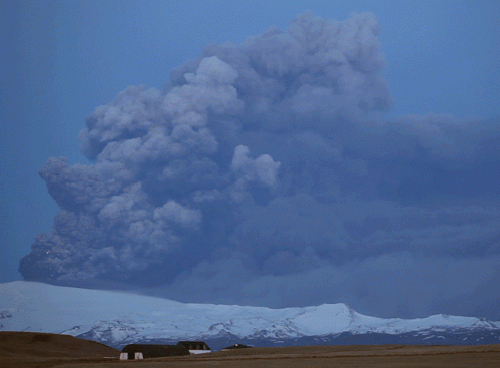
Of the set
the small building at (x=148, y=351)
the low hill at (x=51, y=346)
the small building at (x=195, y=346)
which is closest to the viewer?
the small building at (x=148, y=351)

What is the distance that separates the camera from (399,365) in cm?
2998

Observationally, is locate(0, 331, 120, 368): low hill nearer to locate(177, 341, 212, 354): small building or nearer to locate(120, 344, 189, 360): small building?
locate(120, 344, 189, 360): small building

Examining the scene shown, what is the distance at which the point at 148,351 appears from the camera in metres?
78.4

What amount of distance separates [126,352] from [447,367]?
5686 cm

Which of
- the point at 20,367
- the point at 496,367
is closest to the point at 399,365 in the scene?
the point at 496,367

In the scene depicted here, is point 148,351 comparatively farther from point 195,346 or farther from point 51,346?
point 51,346

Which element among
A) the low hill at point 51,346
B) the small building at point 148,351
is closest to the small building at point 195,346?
the small building at point 148,351

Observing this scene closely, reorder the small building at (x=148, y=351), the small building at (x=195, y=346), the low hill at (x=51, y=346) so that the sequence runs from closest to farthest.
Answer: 1. the small building at (x=148, y=351)
2. the low hill at (x=51, y=346)
3. the small building at (x=195, y=346)

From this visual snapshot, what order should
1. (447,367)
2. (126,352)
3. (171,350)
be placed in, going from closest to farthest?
1. (447,367)
2. (126,352)
3. (171,350)

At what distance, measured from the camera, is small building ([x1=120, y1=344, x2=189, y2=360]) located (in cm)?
7650

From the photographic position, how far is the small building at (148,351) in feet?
251

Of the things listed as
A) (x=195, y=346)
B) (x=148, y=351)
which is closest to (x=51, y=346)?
(x=195, y=346)

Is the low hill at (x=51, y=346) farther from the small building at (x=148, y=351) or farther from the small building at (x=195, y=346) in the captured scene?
the small building at (x=195, y=346)

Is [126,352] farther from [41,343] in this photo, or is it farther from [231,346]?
[41,343]
